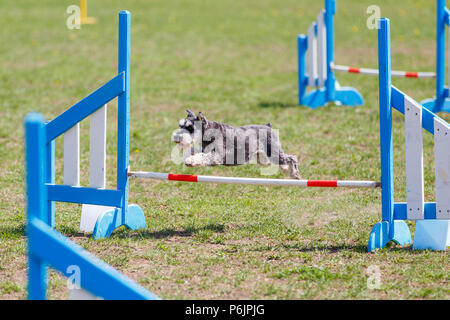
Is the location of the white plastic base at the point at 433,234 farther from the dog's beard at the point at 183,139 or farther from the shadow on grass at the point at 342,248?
the dog's beard at the point at 183,139

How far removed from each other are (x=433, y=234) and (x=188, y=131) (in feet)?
6.26

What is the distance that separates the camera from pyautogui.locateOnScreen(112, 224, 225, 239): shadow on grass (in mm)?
5285

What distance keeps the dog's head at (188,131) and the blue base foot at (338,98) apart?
18.2 feet

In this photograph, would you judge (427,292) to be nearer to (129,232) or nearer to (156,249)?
(156,249)

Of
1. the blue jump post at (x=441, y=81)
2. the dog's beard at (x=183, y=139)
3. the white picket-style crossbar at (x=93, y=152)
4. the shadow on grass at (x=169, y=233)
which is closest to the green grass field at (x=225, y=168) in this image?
the shadow on grass at (x=169, y=233)

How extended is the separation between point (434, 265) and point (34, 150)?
2.81m

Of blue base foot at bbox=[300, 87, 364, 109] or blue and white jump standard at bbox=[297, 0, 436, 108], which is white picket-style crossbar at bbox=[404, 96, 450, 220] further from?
blue base foot at bbox=[300, 87, 364, 109]

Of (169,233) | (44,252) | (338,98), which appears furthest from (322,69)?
(44,252)

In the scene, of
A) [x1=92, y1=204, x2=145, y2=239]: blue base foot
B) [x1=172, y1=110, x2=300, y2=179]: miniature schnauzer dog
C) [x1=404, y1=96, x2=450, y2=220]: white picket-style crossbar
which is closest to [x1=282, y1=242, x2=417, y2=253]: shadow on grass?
[x1=404, y1=96, x2=450, y2=220]: white picket-style crossbar

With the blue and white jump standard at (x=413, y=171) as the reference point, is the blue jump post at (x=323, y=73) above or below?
above

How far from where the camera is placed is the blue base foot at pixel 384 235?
484 centimetres

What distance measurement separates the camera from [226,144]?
16.4ft

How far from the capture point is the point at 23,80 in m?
12.0

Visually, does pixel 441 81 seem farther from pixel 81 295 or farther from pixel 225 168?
pixel 81 295
